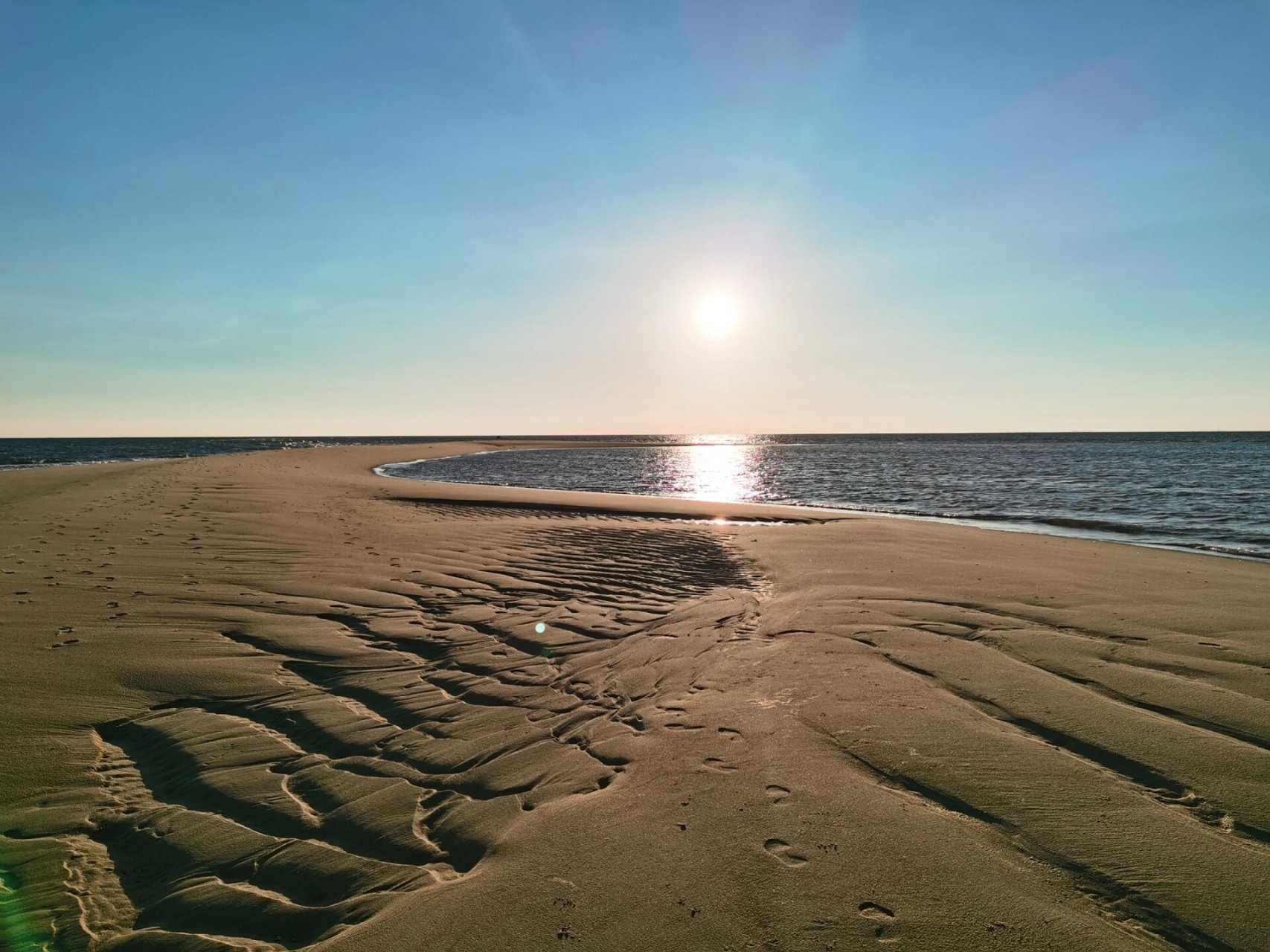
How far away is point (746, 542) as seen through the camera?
44.7 feet

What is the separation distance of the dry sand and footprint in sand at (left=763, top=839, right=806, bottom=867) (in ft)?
0.05

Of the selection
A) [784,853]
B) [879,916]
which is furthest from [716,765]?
[879,916]

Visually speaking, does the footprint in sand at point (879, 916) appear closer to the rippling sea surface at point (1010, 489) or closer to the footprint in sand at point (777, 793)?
the footprint in sand at point (777, 793)

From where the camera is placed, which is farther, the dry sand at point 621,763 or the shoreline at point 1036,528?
the shoreline at point 1036,528

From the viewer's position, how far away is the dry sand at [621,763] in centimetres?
282

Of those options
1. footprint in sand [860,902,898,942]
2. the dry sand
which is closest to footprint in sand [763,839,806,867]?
the dry sand

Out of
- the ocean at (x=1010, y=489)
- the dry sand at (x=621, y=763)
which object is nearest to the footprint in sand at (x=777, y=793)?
the dry sand at (x=621, y=763)

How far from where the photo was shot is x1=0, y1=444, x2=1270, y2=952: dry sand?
9.25 ft

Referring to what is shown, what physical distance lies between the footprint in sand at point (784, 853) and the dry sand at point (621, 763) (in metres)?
0.02

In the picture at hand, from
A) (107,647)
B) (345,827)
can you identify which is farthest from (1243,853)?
(107,647)

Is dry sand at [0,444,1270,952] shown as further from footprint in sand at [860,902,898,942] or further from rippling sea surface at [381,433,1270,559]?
rippling sea surface at [381,433,1270,559]

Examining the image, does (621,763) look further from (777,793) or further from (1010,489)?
(1010,489)

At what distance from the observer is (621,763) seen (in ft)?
13.7

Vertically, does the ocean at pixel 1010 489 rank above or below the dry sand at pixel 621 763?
above
